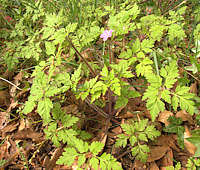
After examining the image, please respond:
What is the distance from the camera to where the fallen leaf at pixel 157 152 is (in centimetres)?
133

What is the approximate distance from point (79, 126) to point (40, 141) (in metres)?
0.37

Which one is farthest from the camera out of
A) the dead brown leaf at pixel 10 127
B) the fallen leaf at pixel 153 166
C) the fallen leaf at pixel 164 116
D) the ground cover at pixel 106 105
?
the dead brown leaf at pixel 10 127

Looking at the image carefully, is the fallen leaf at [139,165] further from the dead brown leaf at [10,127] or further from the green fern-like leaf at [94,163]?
the dead brown leaf at [10,127]

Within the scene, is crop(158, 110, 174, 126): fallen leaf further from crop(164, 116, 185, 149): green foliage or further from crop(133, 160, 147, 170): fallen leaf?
crop(133, 160, 147, 170): fallen leaf

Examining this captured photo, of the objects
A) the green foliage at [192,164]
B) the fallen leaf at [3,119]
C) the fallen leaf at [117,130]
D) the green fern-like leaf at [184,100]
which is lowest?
the green foliage at [192,164]

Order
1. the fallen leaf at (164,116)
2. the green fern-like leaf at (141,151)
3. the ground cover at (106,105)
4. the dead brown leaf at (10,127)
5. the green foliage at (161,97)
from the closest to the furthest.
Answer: the green foliage at (161,97) → the ground cover at (106,105) → the green fern-like leaf at (141,151) → the fallen leaf at (164,116) → the dead brown leaf at (10,127)

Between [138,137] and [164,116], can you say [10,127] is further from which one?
[164,116]

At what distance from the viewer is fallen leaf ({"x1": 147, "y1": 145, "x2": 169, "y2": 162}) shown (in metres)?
1.33

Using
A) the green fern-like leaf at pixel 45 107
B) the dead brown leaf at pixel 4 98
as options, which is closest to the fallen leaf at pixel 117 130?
the green fern-like leaf at pixel 45 107

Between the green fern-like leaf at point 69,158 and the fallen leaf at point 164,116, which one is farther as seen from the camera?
the fallen leaf at point 164,116

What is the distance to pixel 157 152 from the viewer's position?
135cm

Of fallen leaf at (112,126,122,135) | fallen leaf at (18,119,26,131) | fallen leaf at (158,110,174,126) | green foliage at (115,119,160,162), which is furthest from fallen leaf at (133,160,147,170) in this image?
fallen leaf at (18,119,26,131)

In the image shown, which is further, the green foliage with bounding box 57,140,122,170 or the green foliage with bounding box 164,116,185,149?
the green foliage with bounding box 164,116,185,149

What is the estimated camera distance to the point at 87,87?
1.09m
